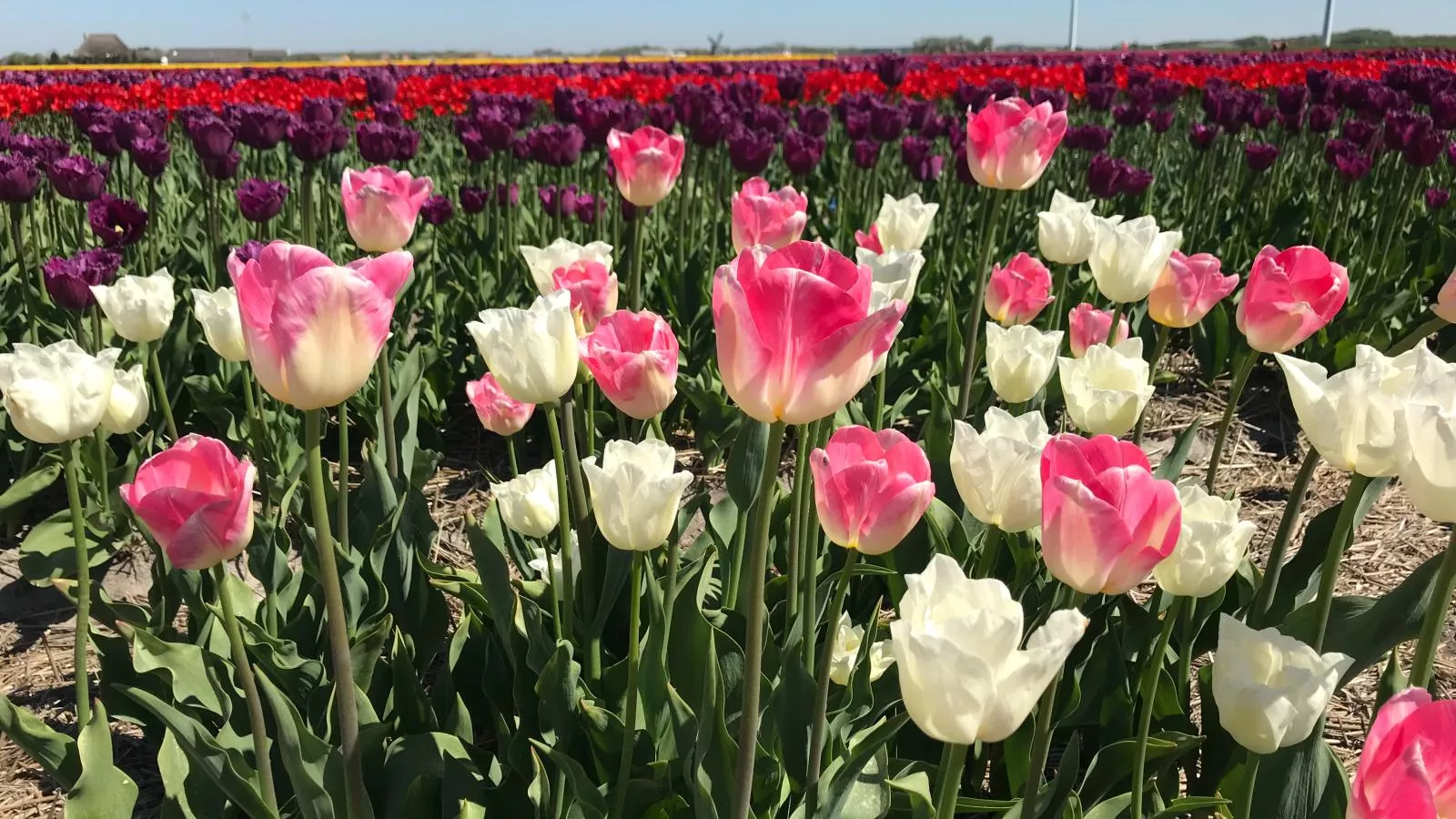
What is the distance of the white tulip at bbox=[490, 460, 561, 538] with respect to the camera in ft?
6.13

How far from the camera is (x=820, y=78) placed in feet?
33.9

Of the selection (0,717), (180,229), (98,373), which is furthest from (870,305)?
(180,229)

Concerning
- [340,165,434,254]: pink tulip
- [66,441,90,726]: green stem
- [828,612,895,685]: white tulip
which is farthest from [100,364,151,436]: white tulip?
[828,612,895,685]: white tulip

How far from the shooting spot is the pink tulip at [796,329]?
944 millimetres

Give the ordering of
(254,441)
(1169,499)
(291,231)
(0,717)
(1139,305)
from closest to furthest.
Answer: (1169,499) < (0,717) < (254,441) < (1139,305) < (291,231)

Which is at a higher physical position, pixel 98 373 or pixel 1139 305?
pixel 98 373

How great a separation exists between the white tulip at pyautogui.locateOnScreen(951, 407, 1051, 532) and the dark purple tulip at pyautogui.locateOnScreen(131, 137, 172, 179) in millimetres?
3331

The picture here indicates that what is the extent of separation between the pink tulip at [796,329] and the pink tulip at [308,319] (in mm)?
358

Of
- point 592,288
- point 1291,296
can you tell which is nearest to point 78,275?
point 592,288

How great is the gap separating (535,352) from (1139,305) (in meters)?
3.36

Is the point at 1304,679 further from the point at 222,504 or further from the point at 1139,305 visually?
the point at 1139,305

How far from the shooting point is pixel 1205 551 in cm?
126

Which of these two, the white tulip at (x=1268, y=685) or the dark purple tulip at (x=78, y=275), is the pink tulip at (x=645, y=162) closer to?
the dark purple tulip at (x=78, y=275)

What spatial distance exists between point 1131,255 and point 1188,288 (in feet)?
0.42
